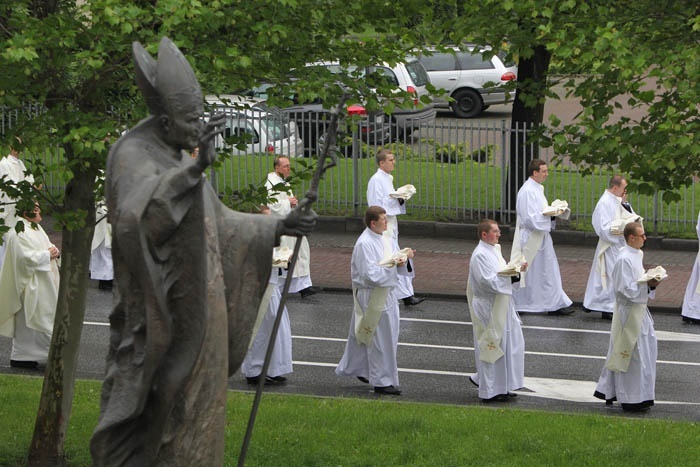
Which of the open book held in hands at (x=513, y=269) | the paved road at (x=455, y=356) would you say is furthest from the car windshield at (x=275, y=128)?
the open book held in hands at (x=513, y=269)

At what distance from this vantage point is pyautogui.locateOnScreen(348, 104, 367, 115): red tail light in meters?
10.6

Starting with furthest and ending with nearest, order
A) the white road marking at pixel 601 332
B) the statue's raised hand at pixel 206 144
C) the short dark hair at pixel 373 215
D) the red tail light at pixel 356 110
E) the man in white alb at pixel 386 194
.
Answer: the man in white alb at pixel 386 194 → the white road marking at pixel 601 332 → the short dark hair at pixel 373 215 → the red tail light at pixel 356 110 → the statue's raised hand at pixel 206 144

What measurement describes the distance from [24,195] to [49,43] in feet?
4.84

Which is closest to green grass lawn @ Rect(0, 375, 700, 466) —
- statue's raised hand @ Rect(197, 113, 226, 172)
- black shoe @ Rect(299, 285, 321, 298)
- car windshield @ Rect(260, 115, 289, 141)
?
statue's raised hand @ Rect(197, 113, 226, 172)

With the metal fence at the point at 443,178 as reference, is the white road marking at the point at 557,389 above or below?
below

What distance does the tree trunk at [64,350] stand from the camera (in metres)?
10.7

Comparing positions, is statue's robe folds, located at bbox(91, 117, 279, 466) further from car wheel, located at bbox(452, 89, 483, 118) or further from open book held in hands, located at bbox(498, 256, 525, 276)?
car wheel, located at bbox(452, 89, 483, 118)

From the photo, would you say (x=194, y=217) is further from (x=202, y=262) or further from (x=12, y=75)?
(x=12, y=75)

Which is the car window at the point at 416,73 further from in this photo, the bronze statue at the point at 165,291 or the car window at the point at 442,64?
the bronze statue at the point at 165,291

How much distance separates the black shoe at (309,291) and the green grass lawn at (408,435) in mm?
6304

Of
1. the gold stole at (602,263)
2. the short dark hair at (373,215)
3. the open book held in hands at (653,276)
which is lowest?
the gold stole at (602,263)

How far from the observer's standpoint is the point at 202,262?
6.02m

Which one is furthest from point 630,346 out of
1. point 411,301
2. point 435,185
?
point 435,185

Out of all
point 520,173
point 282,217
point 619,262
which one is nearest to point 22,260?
point 619,262
